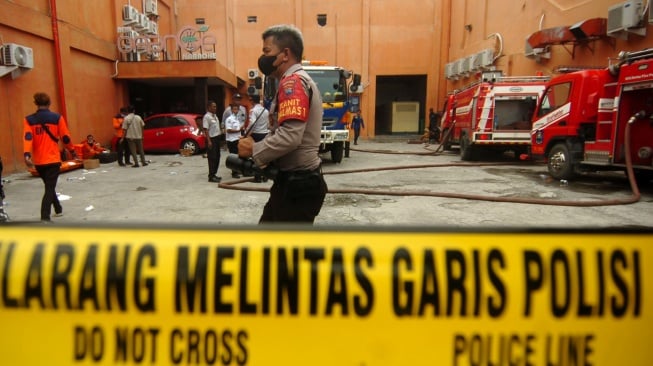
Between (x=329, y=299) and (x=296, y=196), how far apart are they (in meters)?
1.20

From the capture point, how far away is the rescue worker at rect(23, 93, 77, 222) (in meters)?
5.73

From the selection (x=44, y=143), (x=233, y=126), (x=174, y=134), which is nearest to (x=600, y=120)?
(x=233, y=126)

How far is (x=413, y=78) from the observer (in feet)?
96.1

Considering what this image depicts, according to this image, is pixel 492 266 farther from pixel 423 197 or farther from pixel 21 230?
pixel 423 197

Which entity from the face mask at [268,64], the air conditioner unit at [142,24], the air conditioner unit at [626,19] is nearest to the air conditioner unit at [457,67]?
the air conditioner unit at [626,19]

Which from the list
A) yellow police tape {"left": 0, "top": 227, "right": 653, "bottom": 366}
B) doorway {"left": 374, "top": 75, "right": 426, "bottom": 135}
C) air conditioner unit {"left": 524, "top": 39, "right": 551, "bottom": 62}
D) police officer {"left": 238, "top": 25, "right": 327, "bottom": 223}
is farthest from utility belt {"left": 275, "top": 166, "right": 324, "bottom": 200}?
doorway {"left": 374, "top": 75, "right": 426, "bottom": 135}

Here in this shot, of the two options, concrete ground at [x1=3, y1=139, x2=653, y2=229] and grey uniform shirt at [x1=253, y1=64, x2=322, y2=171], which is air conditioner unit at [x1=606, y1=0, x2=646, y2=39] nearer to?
concrete ground at [x1=3, y1=139, x2=653, y2=229]

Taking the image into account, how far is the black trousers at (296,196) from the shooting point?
259 cm

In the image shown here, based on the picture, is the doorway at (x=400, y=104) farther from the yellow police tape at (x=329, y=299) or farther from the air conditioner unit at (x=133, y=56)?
the yellow police tape at (x=329, y=299)

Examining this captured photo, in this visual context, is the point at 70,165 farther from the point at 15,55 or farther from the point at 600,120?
the point at 600,120

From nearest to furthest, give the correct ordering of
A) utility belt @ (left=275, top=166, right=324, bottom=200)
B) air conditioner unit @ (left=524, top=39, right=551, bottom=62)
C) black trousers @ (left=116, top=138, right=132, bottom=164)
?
utility belt @ (left=275, top=166, right=324, bottom=200)
black trousers @ (left=116, top=138, right=132, bottom=164)
air conditioner unit @ (left=524, top=39, right=551, bottom=62)

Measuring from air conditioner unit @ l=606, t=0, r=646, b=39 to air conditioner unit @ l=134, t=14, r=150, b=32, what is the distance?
683 inches

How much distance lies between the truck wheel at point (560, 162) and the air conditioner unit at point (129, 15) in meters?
16.7

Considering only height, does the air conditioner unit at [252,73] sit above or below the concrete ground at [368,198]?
above
